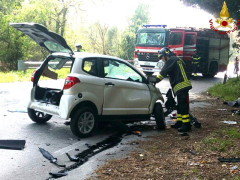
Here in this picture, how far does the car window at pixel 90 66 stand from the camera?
6.08m

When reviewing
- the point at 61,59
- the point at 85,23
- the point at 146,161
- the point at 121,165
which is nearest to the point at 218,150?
the point at 146,161

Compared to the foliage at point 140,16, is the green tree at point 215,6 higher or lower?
lower

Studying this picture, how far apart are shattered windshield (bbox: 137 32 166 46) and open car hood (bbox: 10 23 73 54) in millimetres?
12796

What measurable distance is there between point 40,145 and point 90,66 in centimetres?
178

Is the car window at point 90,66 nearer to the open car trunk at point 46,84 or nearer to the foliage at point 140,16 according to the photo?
the open car trunk at point 46,84

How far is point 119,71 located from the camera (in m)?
6.70

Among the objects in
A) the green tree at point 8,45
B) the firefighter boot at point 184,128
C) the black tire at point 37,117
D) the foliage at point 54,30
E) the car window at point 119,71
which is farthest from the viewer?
the foliage at point 54,30

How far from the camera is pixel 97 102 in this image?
20.2 feet

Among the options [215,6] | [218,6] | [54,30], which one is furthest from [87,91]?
[54,30]

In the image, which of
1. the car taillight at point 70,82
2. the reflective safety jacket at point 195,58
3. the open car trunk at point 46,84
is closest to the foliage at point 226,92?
the reflective safety jacket at point 195,58

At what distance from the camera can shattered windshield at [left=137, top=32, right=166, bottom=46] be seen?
18.8 m

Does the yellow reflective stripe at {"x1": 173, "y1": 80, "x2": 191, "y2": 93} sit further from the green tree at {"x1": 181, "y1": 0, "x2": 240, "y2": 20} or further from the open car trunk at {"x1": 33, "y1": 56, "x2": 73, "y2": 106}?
the green tree at {"x1": 181, "y1": 0, "x2": 240, "y2": 20}

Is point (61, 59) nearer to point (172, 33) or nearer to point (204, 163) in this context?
point (204, 163)

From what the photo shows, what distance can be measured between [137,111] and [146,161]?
2210mm
